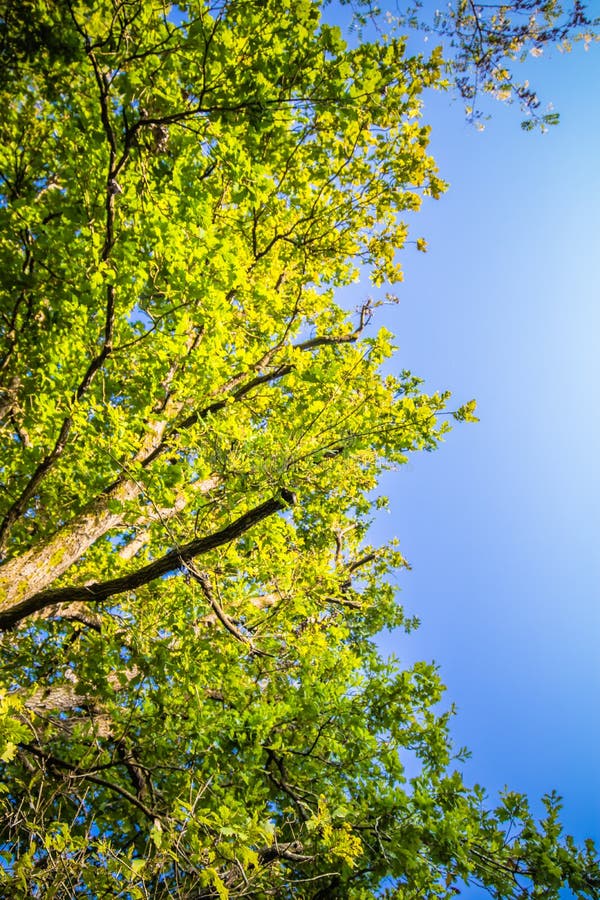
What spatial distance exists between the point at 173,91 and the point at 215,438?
137 inches

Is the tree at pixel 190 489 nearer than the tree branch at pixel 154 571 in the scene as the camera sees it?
Yes

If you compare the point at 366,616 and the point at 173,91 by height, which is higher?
the point at 173,91

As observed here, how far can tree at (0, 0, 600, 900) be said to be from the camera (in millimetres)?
2854

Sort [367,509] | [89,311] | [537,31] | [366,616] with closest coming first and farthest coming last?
[537,31], [89,311], [366,616], [367,509]

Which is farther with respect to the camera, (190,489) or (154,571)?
(190,489)

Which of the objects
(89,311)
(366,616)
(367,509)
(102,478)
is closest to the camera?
(89,311)

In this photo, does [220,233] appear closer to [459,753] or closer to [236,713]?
[236,713]

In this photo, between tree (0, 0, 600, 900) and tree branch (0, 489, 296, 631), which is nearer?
tree (0, 0, 600, 900)

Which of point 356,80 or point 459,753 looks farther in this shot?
point 459,753

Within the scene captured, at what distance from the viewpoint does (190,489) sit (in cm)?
467

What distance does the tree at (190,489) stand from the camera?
285cm

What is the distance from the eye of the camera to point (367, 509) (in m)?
9.54

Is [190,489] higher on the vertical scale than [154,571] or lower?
higher

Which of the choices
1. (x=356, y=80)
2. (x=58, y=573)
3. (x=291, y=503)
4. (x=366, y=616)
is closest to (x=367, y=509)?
(x=366, y=616)
